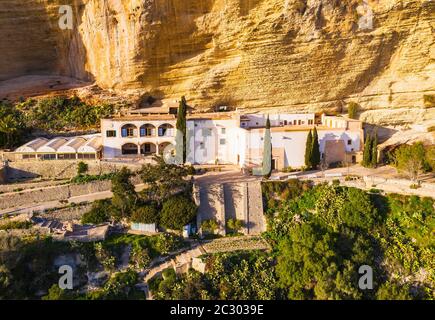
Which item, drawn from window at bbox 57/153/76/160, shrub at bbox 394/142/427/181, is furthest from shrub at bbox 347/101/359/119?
window at bbox 57/153/76/160

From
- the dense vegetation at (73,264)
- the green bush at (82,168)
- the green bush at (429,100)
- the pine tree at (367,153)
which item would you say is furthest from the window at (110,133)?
the green bush at (429,100)

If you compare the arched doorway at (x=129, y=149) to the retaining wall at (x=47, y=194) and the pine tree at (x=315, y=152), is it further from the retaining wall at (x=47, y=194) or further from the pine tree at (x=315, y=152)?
the pine tree at (x=315, y=152)

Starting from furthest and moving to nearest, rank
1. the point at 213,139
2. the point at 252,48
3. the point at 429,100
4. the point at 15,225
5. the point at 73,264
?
the point at 429,100, the point at 213,139, the point at 252,48, the point at 15,225, the point at 73,264

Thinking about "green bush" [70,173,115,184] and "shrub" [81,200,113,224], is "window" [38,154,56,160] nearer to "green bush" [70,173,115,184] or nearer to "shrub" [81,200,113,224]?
"green bush" [70,173,115,184]

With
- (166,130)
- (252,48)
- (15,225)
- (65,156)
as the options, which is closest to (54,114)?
(65,156)

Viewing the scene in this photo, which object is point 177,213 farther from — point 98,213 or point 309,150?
point 309,150

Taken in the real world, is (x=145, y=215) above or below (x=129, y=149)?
below

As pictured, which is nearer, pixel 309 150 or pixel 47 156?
pixel 47 156
